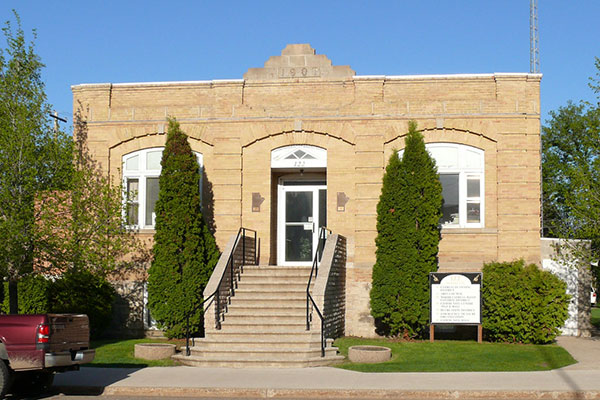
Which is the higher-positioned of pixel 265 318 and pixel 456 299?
pixel 456 299

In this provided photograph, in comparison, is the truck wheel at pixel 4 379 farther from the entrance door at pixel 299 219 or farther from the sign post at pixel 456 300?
the entrance door at pixel 299 219

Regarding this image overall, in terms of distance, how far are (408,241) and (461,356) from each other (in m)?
3.70

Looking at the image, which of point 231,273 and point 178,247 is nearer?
point 231,273

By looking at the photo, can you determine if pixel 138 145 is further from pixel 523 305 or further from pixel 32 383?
pixel 523 305

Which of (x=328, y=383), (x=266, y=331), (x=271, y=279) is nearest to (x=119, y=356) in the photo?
(x=266, y=331)

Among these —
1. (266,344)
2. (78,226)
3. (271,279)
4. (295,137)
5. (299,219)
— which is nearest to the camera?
(266,344)

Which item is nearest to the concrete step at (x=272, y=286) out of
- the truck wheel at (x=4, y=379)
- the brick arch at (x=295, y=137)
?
the brick arch at (x=295, y=137)

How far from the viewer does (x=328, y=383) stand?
41.4 feet

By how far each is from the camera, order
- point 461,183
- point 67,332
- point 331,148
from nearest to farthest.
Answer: point 67,332
point 461,183
point 331,148

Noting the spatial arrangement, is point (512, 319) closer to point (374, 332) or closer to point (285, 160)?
point (374, 332)

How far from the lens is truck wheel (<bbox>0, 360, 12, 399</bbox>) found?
11.1 metres

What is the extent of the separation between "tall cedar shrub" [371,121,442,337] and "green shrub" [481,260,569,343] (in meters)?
1.52

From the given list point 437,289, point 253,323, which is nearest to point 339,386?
point 253,323

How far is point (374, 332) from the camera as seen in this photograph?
1945 cm
